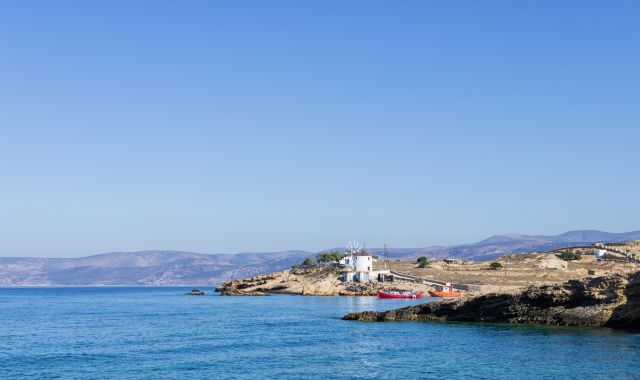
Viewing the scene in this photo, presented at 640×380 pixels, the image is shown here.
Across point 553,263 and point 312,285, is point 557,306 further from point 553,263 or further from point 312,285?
point 553,263

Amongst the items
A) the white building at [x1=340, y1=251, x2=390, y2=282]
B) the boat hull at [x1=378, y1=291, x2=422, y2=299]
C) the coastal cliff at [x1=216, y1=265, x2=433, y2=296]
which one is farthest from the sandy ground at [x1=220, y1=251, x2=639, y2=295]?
the boat hull at [x1=378, y1=291, x2=422, y2=299]

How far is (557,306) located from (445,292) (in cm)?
7247

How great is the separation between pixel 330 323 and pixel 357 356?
28657 millimetres

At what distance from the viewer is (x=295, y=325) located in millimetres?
81688

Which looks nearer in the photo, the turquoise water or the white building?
the turquoise water

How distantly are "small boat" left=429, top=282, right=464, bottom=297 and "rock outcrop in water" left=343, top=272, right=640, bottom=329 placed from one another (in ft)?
196

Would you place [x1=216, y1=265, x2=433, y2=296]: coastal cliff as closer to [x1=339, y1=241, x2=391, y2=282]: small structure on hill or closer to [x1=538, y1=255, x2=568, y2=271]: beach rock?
[x1=339, y1=241, x2=391, y2=282]: small structure on hill

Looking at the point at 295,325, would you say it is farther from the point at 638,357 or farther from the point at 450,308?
the point at 638,357

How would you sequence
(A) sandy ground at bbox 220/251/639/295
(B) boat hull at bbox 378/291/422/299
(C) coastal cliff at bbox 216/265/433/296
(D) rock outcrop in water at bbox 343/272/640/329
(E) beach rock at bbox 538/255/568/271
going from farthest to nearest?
(E) beach rock at bbox 538/255/568/271 → (C) coastal cliff at bbox 216/265/433/296 → (A) sandy ground at bbox 220/251/639/295 → (B) boat hull at bbox 378/291/422/299 → (D) rock outcrop in water at bbox 343/272/640/329

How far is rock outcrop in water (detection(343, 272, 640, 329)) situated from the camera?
229ft

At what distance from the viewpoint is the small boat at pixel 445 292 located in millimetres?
144500

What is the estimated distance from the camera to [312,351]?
192 ft

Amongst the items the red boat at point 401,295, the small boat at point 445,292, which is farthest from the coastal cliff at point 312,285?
the red boat at point 401,295

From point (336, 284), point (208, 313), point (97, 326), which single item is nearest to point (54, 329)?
point (97, 326)
